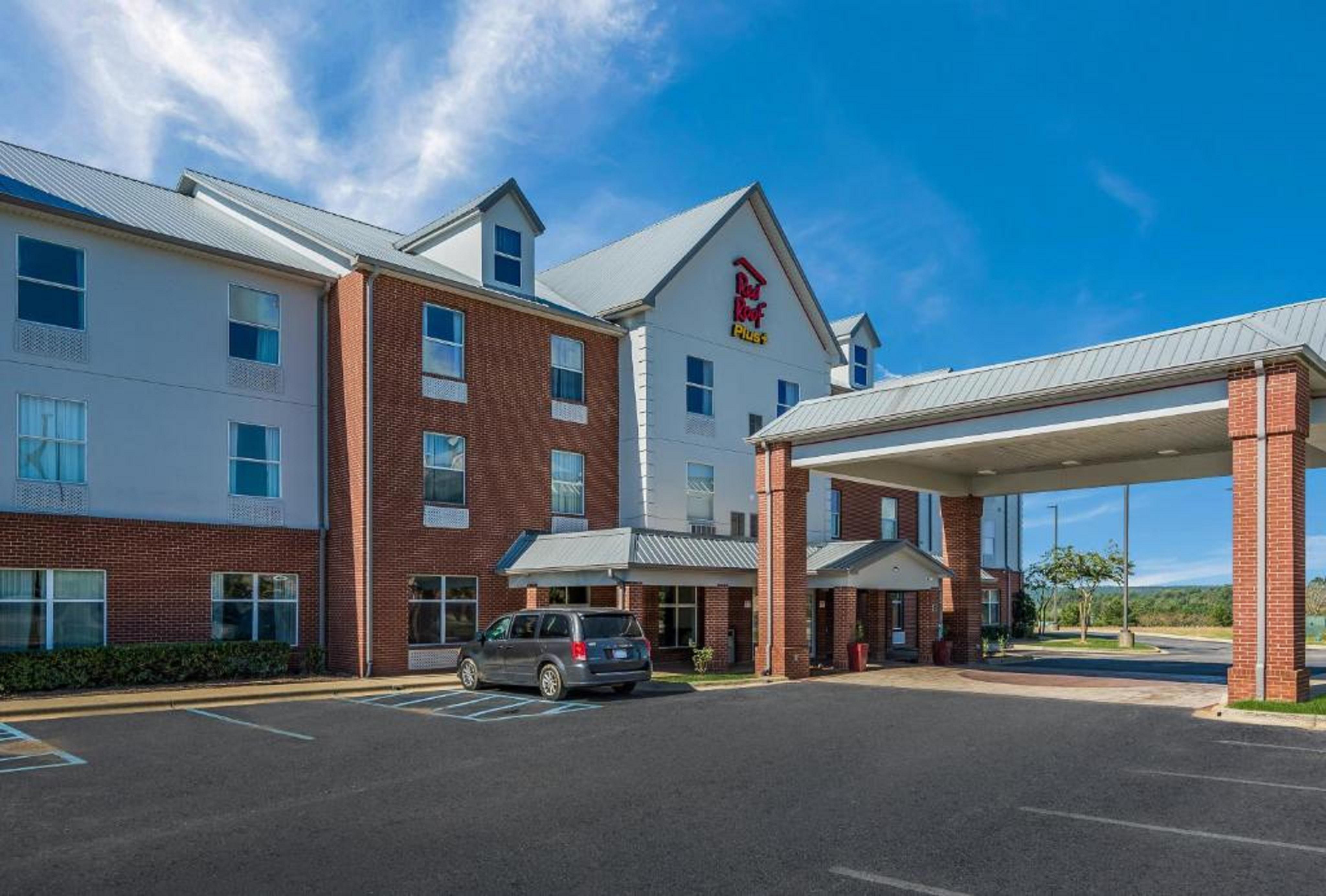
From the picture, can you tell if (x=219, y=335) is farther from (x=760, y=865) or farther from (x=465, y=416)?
(x=760, y=865)

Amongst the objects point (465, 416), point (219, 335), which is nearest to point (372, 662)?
point (465, 416)

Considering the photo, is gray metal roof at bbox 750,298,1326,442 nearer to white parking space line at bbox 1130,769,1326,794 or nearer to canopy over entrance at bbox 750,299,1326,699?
canopy over entrance at bbox 750,299,1326,699

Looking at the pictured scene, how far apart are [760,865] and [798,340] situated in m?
28.0

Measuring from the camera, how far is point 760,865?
25.5ft

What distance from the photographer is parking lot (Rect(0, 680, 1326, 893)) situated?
754 cm

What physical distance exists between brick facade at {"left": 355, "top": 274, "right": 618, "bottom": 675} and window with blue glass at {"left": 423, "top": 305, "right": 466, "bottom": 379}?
0.14 m

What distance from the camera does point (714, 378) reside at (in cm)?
3175

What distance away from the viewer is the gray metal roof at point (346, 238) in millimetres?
26219

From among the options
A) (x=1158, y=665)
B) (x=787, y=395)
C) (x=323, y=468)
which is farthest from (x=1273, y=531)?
(x=323, y=468)

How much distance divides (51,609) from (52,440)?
11.2ft

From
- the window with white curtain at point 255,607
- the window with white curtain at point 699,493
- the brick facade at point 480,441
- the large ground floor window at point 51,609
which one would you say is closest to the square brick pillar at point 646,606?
the brick facade at point 480,441

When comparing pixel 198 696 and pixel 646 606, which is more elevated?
pixel 646 606

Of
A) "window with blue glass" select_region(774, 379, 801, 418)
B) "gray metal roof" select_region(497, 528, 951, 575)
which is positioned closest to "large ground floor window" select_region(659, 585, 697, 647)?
"gray metal roof" select_region(497, 528, 951, 575)

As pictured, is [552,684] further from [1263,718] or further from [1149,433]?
[1149,433]
